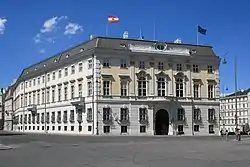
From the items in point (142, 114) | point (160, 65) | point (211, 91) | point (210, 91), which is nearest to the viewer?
point (142, 114)

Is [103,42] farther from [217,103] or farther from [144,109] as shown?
[217,103]

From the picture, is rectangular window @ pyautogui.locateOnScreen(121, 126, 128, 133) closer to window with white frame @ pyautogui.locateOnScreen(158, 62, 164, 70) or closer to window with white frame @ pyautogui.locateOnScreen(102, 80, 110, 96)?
window with white frame @ pyautogui.locateOnScreen(102, 80, 110, 96)

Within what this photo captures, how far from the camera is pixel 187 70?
80750mm

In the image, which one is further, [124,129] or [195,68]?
[195,68]

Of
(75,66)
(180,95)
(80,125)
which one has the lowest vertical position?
(80,125)

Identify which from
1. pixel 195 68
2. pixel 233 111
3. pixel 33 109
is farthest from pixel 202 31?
pixel 233 111

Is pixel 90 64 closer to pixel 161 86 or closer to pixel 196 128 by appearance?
pixel 161 86

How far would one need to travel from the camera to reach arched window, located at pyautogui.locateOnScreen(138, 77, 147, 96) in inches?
3004

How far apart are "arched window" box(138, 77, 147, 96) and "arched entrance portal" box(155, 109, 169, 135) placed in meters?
4.43

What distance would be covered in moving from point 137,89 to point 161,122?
26.1 feet

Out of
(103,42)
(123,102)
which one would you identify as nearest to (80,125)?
(123,102)

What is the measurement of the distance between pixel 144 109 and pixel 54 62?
27.2 metres

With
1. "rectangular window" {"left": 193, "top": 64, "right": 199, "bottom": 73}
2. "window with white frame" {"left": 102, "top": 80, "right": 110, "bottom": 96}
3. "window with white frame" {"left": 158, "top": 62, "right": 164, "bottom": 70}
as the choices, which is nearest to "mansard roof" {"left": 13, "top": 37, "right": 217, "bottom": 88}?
"rectangular window" {"left": 193, "top": 64, "right": 199, "bottom": 73}

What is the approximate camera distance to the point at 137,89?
75.9m
